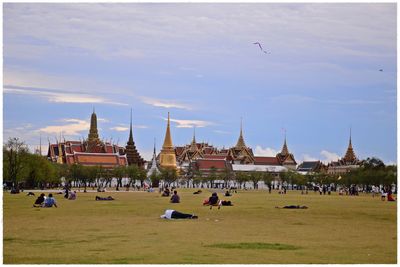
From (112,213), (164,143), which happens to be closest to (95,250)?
(112,213)

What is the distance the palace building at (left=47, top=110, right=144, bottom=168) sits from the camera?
11812 cm

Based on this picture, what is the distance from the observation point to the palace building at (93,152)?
4651 inches

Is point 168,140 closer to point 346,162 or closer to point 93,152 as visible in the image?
point 93,152

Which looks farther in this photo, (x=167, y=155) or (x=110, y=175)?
(x=167, y=155)

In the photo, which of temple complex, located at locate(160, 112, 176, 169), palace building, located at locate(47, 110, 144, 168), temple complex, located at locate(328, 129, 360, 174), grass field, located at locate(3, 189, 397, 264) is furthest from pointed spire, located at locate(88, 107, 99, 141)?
grass field, located at locate(3, 189, 397, 264)

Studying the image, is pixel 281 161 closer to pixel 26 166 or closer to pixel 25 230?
pixel 26 166

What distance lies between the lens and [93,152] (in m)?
122

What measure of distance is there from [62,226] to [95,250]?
5.40 metres

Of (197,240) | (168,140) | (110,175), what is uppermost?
(168,140)

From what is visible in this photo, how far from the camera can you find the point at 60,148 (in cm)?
12281

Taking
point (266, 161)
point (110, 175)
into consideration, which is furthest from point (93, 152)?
point (266, 161)

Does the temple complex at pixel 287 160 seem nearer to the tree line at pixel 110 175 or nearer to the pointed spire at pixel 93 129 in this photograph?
the tree line at pixel 110 175

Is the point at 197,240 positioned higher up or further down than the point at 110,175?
further down

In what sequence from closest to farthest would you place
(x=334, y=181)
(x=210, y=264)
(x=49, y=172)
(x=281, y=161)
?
(x=210, y=264) < (x=49, y=172) < (x=334, y=181) < (x=281, y=161)
